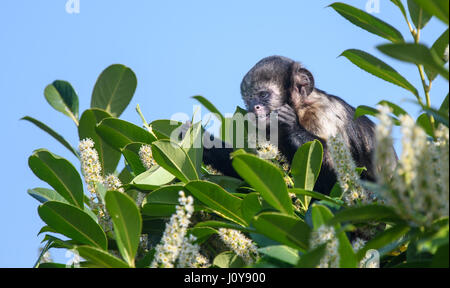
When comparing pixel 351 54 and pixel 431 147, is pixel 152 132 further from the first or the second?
pixel 431 147

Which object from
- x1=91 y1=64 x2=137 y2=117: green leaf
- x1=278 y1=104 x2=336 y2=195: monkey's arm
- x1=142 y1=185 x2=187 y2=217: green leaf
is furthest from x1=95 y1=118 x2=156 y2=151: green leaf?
x1=278 y1=104 x2=336 y2=195: monkey's arm

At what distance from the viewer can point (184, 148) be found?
8.78 ft

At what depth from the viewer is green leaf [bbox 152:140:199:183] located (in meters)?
2.46

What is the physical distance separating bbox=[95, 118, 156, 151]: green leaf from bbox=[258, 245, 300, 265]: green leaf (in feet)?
4.14

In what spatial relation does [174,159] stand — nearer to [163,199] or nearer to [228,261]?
[163,199]

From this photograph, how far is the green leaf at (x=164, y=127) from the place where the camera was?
3.13m

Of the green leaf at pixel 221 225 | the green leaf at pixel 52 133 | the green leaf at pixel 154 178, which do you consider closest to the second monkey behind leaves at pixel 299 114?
the green leaf at pixel 52 133

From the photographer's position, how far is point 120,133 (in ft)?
9.50

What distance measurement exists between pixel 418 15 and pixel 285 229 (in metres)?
1.27

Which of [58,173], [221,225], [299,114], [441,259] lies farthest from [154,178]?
[299,114]

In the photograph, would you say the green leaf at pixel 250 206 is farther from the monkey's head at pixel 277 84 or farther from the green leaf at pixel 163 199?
the monkey's head at pixel 277 84

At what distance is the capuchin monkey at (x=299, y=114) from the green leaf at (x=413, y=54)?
2.99 metres
